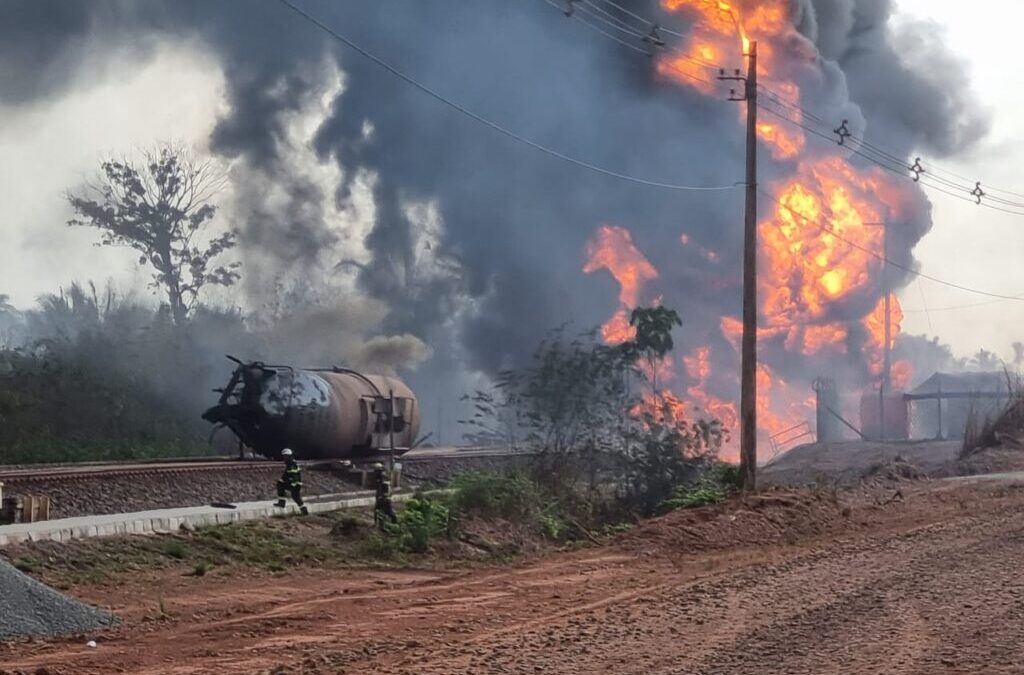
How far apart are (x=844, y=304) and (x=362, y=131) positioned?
2117 centimetres

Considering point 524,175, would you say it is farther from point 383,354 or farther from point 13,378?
point 13,378

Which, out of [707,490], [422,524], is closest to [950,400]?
[707,490]

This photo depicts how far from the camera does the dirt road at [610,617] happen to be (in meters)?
9.73

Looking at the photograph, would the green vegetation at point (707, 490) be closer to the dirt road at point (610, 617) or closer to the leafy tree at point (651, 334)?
the leafy tree at point (651, 334)

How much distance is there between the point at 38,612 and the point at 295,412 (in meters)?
17.6

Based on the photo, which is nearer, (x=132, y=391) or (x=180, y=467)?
(x=180, y=467)

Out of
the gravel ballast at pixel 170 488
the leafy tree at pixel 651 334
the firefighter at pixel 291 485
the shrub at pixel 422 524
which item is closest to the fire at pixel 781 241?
the leafy tree at pixel 651 334

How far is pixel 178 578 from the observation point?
14.7 m

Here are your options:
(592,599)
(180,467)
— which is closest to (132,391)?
(180,467)

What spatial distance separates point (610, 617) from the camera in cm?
1191

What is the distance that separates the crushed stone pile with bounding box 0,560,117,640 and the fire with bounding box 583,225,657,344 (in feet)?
107

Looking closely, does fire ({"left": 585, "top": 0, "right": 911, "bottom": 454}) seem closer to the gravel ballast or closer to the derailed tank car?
the derailed tank car

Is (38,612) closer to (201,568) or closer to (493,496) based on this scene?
(201,568)

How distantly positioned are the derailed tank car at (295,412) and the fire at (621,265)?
14.7 m
